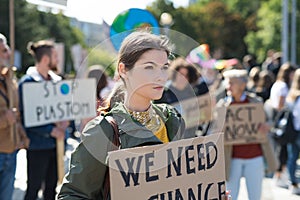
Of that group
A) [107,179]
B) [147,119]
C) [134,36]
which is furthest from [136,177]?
[134,36]

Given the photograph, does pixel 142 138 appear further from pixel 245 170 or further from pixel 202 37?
pixel 202 37

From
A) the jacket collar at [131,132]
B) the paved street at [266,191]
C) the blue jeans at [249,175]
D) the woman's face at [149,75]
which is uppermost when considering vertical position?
the woman's face at [149,75]

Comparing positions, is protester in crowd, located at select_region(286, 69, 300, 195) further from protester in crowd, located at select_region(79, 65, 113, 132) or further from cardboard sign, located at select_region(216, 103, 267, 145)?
protester in crowd, located at select_region(79, 65, 113, 132)

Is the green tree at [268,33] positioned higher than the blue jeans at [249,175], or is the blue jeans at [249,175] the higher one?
the green tree at [268,33]

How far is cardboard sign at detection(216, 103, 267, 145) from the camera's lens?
588cm

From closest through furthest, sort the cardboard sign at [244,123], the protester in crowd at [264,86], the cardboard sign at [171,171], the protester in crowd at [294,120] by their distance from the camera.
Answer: the cardboard sign at [171,171] < the cardboard sign at [244,123] < the protester in crowd at [294,120] < the protester in crowd at [264,86]

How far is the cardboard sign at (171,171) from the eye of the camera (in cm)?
232

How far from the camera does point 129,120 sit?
7.92ft

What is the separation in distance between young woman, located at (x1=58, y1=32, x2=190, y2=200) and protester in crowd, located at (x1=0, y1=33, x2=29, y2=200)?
2516 mm

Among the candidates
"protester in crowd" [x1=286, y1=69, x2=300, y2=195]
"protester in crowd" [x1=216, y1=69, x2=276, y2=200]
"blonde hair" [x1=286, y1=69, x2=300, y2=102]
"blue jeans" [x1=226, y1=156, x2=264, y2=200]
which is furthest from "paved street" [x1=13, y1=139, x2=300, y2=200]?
"blue jeans" [x1=226, y1=156, x2=264, y2=200]

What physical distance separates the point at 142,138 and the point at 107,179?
206 millimetres

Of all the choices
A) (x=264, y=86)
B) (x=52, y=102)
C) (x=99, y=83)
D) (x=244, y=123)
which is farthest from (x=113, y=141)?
(x=264, y=86)

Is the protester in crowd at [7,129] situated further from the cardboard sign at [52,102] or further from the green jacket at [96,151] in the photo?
the green jacket at [96,151]

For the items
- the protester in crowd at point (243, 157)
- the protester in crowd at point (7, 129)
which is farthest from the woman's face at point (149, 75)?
the protester in crowd at point (243, 157)
